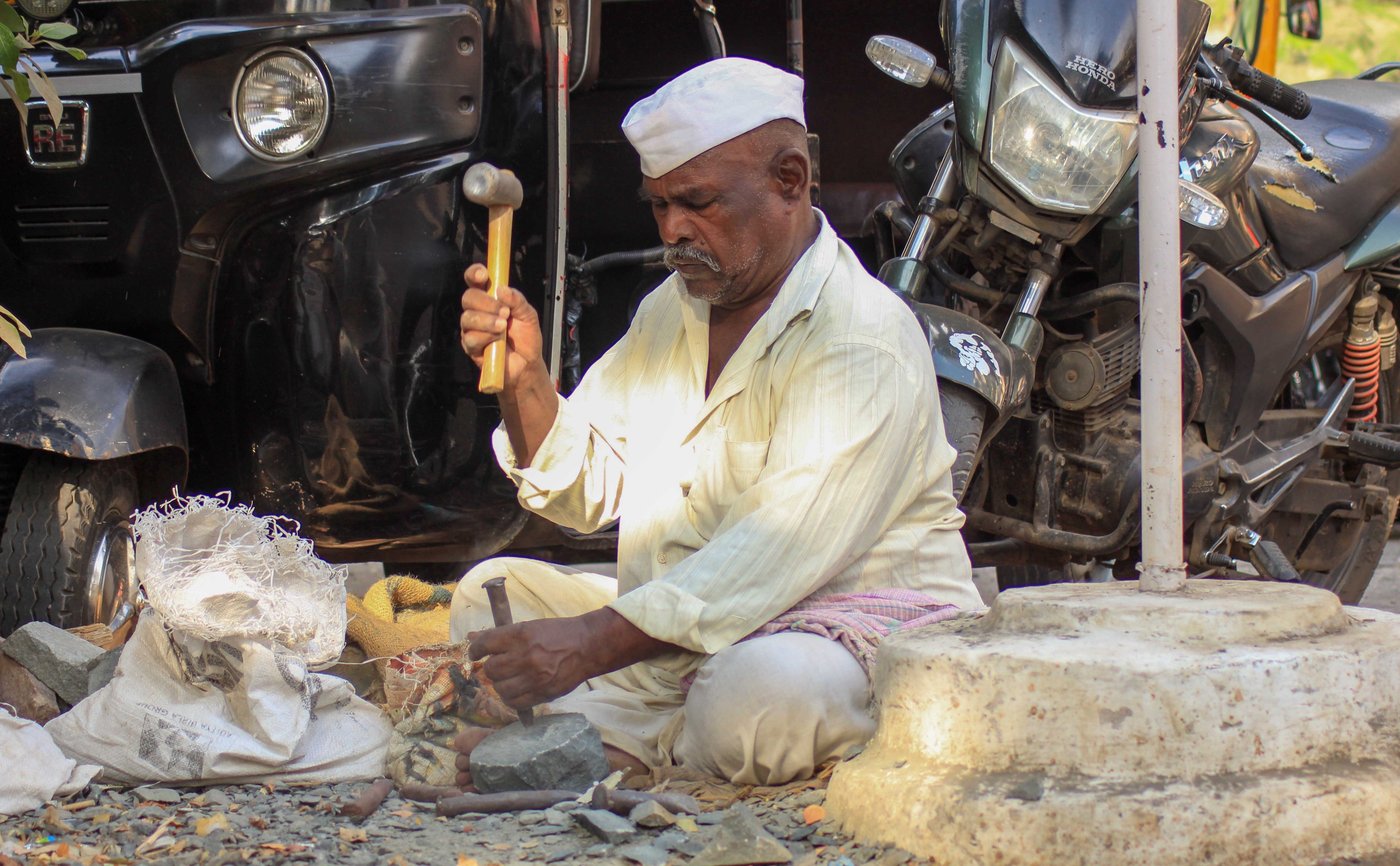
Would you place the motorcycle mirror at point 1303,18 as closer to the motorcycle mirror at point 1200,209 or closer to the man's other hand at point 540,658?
the motorcycle mirror at point 1200,209

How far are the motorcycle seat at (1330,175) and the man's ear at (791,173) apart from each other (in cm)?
187

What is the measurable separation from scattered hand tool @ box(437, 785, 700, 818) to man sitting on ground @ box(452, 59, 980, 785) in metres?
0.14

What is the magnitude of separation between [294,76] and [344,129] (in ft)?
0.49

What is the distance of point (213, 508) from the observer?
106 inches

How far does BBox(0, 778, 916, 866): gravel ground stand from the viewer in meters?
2.08

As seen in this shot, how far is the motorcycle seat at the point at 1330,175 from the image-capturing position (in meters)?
4.00

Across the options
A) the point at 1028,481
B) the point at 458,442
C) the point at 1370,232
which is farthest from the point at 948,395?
the point at 1370,232

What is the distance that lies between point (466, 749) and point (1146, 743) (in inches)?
43.1

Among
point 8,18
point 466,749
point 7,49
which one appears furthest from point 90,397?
point 466,749

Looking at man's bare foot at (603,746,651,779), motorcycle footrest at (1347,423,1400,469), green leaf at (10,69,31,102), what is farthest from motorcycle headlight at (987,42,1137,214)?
green leaf at (10,69,31,102)

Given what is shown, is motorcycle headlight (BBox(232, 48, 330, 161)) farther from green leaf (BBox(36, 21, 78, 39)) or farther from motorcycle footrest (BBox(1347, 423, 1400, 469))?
motorcycle footrest (BBox(1347, 423, 1400, 469))

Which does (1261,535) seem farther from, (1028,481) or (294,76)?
(294,76)

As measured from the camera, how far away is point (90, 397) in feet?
9.99

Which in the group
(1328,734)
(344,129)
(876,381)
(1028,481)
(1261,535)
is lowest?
(1261,535)
